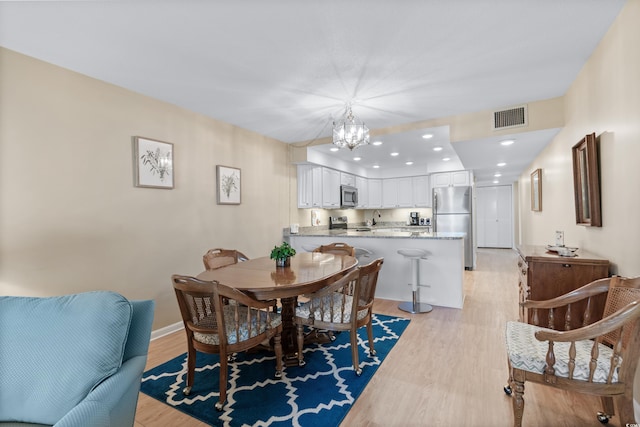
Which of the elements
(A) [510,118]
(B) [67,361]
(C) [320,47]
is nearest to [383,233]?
(A) [510,118]

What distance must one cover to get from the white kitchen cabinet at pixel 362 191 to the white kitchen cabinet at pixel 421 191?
1140 mm

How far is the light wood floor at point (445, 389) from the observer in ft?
5.61

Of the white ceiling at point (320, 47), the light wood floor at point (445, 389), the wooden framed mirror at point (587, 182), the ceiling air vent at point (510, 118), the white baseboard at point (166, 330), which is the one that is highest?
the white ceiling at point (320, 47)

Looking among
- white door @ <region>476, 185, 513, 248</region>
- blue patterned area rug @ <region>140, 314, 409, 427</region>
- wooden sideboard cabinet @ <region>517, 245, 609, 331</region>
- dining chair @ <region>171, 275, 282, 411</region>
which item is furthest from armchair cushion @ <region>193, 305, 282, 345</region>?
white door @ <region>476, 185, 513, 248</region>

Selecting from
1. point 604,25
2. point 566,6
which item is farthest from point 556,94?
point 566,6

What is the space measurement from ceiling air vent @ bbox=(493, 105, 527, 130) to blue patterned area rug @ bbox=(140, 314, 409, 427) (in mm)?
2831

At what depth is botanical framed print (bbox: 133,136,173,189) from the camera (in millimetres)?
2824

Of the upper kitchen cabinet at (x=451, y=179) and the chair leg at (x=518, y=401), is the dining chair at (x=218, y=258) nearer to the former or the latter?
the chair leg at (x=518, y=401)

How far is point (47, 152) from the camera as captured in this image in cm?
226

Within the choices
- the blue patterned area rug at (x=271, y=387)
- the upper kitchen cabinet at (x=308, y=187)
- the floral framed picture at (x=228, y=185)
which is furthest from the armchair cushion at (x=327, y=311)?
the upper kitchen cabinet at (x=308, y=187)

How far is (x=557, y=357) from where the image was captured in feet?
4.91

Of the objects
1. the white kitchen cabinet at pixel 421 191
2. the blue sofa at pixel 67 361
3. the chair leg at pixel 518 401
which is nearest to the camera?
the blue sofa at pixel 67 361

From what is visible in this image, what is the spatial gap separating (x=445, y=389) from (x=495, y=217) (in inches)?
→ 336

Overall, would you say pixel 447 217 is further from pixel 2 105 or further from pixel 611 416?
pixel 2 105
